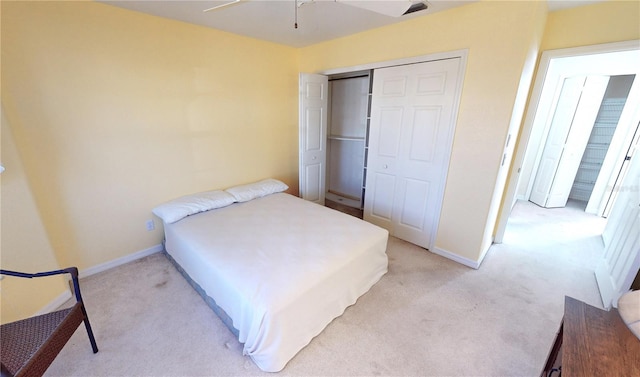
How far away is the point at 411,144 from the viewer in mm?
2682

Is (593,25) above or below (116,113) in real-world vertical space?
above

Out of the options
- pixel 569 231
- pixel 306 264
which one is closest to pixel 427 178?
pixel 306 264

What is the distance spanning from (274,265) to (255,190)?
1502mm

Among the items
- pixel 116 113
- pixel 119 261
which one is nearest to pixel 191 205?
pixel 119 261

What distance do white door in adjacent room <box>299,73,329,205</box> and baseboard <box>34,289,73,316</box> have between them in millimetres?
2494

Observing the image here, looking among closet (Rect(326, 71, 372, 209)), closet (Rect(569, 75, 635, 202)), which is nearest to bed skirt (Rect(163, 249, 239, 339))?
closet (Rect(326, 71, 372, 209))

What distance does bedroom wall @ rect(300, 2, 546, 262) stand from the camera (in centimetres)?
193

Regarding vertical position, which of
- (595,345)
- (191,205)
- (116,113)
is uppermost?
(116,113)

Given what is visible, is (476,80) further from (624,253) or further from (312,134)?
(312,134)

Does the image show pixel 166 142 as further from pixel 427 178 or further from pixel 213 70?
pixel 427 178

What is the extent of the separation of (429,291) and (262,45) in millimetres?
3313

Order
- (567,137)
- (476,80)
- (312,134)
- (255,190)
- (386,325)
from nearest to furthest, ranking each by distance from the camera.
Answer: (386,325) → (476,80) → (255,190) → (312,134) → (567,137)

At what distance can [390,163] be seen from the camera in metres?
2.91

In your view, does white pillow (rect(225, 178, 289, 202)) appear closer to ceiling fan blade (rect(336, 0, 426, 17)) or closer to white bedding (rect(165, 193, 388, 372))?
white bedding (rect(165, 193, 388, 372))
